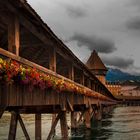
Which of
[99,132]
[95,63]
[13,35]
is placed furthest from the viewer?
[95,63]

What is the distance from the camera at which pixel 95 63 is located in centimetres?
9394

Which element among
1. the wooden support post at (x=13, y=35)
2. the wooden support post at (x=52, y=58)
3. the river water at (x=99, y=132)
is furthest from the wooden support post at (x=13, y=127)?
the river water at (x=99, y=132)

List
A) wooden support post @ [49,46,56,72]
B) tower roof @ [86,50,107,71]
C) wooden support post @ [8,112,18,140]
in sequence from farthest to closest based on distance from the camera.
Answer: tower roof @ [86,50,107,71]
wooden support post @ [8,112,18,140]
wooden support post @ [49,46,56,72]

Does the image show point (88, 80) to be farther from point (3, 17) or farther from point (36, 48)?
point (3, 17)

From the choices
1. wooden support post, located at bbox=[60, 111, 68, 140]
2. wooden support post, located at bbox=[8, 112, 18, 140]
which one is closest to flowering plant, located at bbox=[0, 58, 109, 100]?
wooden support post, located at bbox=[60, 111, 68, 140]

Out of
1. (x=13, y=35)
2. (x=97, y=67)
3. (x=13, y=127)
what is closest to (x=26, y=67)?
(x=13, y=35)

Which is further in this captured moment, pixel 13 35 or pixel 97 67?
pixel 97 67

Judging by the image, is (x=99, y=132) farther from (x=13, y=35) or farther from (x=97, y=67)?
(x=97, y=67)

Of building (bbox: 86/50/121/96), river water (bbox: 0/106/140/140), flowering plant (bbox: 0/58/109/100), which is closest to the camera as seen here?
flowering plant (bbox: 0/58/109/100)

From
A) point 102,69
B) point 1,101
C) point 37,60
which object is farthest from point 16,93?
point 102,69

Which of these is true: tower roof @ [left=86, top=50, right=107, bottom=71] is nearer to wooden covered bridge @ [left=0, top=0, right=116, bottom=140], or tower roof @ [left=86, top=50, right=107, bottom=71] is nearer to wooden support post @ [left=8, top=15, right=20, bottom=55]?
wooden covered bridge @ [left=0, top=0, right=116, bottom=140]

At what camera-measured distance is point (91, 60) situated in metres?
95.0

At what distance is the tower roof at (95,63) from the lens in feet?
305

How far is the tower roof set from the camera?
92.9 meters
